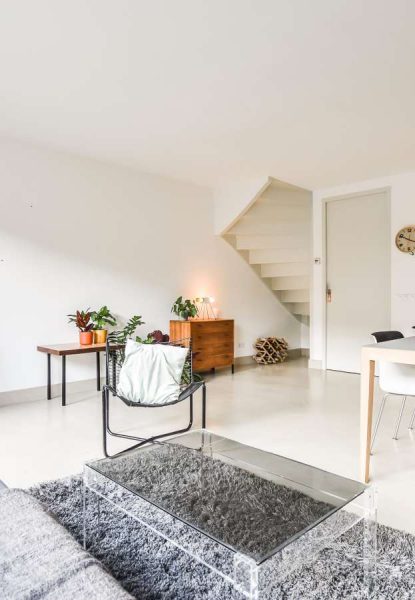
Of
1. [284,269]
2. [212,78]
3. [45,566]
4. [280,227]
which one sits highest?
[212,78]

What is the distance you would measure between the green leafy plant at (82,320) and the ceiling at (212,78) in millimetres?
1712

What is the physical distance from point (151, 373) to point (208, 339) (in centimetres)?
251

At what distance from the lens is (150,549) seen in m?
1.68

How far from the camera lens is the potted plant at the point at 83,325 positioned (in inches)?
173

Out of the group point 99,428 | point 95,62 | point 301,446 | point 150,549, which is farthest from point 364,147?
point 150,549

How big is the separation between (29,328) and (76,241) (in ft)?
3.45

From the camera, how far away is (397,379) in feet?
9.04

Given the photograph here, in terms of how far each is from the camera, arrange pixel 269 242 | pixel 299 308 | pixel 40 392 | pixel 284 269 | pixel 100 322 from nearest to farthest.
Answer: pixel 40 392
pixel 100 322
pixel 269 242
pixel 284 269
pixel 299 308

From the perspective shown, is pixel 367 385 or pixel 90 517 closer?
pixel 90 517

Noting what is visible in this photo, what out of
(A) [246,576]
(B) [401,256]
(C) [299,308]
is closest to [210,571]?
(A) [246,576]

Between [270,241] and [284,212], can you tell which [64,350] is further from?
[284,212]

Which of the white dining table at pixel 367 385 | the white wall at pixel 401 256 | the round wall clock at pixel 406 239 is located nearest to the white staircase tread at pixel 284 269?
the white wall at pixel 401 256

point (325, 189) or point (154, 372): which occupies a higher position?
point (325, 189)

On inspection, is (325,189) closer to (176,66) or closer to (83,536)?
(176,66)
